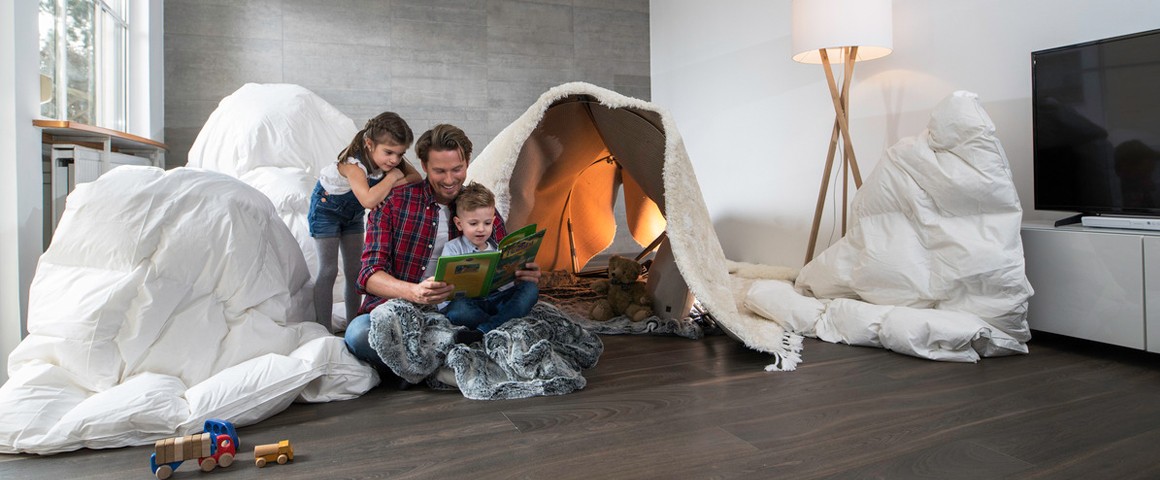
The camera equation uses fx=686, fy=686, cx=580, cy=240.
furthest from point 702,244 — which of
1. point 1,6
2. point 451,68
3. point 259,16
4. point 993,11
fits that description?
point 259,16

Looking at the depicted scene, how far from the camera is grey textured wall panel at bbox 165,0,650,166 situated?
4438mm

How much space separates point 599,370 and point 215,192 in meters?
1.24

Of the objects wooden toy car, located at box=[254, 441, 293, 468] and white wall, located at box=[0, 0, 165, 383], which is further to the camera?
white wall, located at box=[0, 0, 165, 383]

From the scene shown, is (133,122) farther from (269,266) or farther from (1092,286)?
(1092,286)

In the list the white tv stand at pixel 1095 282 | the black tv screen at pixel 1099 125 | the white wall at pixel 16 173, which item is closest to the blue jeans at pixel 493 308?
the white wall at pixel 16 173

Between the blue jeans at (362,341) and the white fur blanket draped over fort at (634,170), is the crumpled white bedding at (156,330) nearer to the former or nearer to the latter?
the blue jeans at (362,341)

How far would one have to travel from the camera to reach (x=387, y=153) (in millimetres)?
2061

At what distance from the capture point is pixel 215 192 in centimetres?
193

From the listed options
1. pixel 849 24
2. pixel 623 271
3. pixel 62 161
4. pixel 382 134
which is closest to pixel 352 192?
pixel 382 134

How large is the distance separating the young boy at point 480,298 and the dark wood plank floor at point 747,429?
262 millimetres

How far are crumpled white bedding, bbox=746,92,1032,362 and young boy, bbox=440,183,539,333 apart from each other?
116 cm

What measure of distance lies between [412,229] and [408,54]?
10.8 ft

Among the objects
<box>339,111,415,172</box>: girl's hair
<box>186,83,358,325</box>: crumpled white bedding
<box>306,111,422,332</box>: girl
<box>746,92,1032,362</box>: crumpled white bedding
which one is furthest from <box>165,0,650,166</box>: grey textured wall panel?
<box>746,92,1032,362</box>: crumpled white bedding

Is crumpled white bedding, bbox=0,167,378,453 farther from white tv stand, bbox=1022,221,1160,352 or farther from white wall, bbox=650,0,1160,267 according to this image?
white wall, bbox=650,0,1160,267
